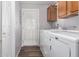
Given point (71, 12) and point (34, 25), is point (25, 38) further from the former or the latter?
point (71, 12)

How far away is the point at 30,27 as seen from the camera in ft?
24.1

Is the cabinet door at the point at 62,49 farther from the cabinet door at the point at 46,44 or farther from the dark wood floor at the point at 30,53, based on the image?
the dark wood floor at the point at 30,53

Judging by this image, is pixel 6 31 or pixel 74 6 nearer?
pixel 74 6

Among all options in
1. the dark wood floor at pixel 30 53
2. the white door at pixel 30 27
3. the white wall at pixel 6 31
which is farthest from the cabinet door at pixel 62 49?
the white door at pixel 30 27

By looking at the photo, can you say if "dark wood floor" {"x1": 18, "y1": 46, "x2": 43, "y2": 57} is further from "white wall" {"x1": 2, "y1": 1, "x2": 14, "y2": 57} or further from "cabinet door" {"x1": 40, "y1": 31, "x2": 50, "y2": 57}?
"white wall" {"x1": 2, "y1": 1, "x2": 14, "y2": 57}

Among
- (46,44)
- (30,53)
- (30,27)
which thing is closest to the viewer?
(46,44)

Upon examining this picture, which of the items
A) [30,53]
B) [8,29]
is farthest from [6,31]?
[30,53]

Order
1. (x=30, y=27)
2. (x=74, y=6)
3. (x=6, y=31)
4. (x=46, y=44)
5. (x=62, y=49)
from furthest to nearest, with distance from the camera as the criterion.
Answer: (x=30, y=27) → (x=46, y=44) → (x=6, y=31) → (x=74, y=6) → (x=62, y=49)

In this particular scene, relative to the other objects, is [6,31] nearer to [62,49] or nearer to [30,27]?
[62,49]

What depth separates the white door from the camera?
727cm

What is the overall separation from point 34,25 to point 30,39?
0.73m

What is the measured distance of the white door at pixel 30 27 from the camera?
7270 mm

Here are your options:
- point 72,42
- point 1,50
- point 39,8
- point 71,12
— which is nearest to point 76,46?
point 72,42

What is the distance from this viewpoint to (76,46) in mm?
1245
